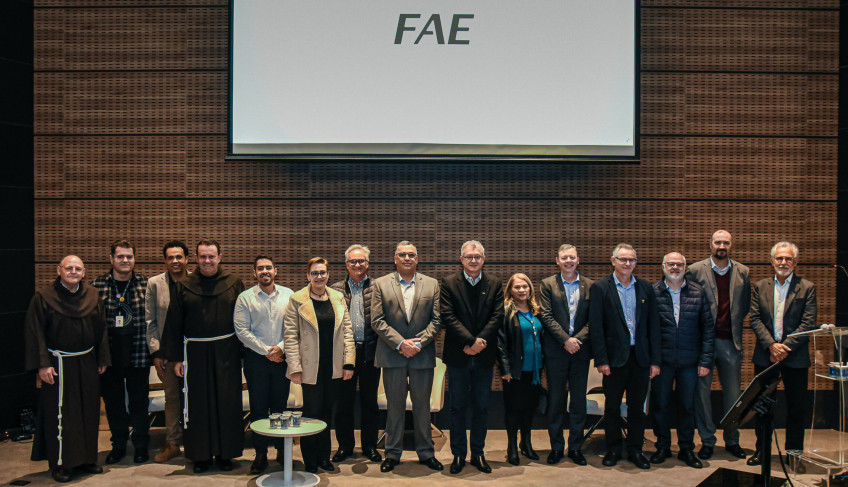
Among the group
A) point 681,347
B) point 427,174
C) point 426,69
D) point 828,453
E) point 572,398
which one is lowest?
point 828,453

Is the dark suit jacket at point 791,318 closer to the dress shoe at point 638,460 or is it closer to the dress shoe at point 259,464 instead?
the dress shoe at point 638,460

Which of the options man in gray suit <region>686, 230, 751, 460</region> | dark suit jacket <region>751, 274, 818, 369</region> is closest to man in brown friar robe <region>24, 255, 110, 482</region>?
man in gray suit <region>686, 230, 751, 460</region>

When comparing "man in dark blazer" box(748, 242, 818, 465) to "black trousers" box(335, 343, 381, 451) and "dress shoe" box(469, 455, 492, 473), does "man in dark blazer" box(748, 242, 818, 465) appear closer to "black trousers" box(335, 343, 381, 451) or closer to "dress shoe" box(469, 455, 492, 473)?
"dress shoe" box(469, 455, 492, 473)

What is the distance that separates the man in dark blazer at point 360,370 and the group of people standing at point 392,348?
0.04ft

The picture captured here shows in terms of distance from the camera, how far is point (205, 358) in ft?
15.3

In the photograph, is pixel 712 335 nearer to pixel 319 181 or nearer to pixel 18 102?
pixel 319 181

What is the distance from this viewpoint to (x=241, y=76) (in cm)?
587

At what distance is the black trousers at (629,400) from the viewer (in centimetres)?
479

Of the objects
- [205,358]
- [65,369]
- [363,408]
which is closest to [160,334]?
[205,358]

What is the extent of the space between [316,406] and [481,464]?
119 centimetres

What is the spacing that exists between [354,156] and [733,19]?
3483 mm

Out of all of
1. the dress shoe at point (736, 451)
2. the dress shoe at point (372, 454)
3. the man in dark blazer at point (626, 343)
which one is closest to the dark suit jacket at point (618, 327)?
the man in dark blazer at point (626, 343)

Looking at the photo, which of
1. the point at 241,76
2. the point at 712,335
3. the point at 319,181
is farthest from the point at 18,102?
the point at 712,335

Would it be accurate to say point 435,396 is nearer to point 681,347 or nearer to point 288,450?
point 288,450
